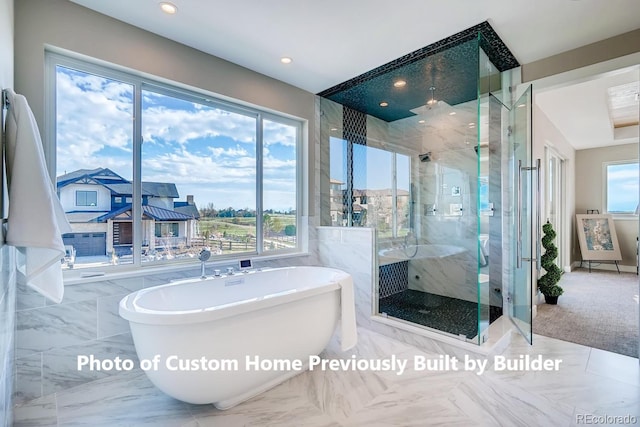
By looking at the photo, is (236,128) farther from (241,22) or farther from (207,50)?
(241,22)

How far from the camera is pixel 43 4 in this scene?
6.55 feet

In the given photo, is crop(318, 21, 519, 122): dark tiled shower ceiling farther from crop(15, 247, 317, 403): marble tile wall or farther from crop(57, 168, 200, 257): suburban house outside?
crop(15, 247, 317, 403): marble tile wall

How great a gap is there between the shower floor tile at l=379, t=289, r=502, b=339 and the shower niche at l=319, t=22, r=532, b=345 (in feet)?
0.04

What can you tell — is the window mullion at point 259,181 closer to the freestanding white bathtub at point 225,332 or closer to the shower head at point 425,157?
the freestanding white bathtub at point 225,332

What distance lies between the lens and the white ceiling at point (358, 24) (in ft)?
6.87

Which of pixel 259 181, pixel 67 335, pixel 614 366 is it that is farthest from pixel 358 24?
pixel 614 366

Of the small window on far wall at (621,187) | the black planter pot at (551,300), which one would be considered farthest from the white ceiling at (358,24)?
the small window on far wall at (621,187)

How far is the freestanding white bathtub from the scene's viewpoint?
1618mm

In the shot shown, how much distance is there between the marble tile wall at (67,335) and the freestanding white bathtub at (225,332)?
1.40 feet

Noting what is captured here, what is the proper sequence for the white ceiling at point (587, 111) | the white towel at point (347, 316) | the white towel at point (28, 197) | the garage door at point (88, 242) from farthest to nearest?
the white ceiling at point (587, 111) < the white towel at point (347, 316) < the garage door at point (88, 242) < the white towel at point (28, 197)

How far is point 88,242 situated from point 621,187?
842cm

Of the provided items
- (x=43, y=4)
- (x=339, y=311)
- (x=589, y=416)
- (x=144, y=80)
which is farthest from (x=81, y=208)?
(x=589, y=416)

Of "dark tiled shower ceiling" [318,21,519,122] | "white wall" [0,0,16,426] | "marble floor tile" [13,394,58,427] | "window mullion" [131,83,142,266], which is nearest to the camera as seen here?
"white wall" [0,0,16,426]

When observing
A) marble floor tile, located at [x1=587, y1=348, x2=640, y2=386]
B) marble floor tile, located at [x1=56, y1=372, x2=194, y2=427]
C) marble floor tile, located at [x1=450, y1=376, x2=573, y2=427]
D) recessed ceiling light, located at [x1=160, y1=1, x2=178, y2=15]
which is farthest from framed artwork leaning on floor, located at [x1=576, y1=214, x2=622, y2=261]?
recessed ceiling light, located at [x1=160, y1=1, x2=178, y2=15]
